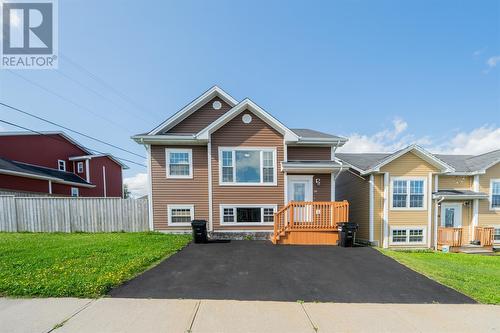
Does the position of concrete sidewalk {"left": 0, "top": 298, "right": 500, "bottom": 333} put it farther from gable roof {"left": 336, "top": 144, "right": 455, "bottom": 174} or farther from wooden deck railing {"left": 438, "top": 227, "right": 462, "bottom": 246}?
wooden deck railing {"left": 438, "top": 227, "right": 462, "bottom": 246}

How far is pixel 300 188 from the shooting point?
421 inches

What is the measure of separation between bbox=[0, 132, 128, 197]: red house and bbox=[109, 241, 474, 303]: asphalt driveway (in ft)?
48.7

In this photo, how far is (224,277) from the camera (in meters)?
5.07

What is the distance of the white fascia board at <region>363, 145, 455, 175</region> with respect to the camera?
10.8 metres

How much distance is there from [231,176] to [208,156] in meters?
1.49

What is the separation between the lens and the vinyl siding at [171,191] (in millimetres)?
10250

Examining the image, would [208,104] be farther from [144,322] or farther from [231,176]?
[144,322]

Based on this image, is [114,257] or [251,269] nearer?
[251,269]

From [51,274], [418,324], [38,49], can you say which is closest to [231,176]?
[51,274]

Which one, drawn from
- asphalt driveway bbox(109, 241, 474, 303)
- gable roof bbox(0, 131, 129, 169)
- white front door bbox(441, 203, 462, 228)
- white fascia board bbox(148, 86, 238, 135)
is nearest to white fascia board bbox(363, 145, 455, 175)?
white front door bbox(441, 203, 462, 228)

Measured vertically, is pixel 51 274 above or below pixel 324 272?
above

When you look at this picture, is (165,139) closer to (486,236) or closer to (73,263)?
(73,263)

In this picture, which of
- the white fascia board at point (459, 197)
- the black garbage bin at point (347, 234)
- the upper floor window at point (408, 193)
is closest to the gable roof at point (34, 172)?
the black garbage bin at point (347, 234)

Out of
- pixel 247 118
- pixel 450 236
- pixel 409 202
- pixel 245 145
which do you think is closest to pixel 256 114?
pixel 247 118
